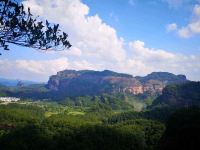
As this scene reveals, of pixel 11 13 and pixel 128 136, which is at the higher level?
pixel 11 13

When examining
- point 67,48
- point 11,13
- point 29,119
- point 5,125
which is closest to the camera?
point 11,13

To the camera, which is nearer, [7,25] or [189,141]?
[7,25]

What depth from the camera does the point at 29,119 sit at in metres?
171

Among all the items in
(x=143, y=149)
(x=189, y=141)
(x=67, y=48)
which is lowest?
(x=143, y=149)

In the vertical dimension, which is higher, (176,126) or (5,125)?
(176,126)

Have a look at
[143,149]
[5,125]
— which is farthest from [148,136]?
[5,125]

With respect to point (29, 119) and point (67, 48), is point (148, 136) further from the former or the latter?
point (67, 48)

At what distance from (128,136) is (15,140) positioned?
131 ft

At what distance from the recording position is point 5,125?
152 m

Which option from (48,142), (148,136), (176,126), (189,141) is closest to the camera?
(189,141)

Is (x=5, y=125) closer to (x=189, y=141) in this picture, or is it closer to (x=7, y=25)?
(x=189, y=141)

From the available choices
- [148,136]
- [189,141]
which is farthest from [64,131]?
[189,141]

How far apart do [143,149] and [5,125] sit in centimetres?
7499

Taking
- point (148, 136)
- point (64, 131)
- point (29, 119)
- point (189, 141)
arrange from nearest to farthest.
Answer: point (189, 141) → point (64, 131) → point (148, 136) → point (29, 119)
